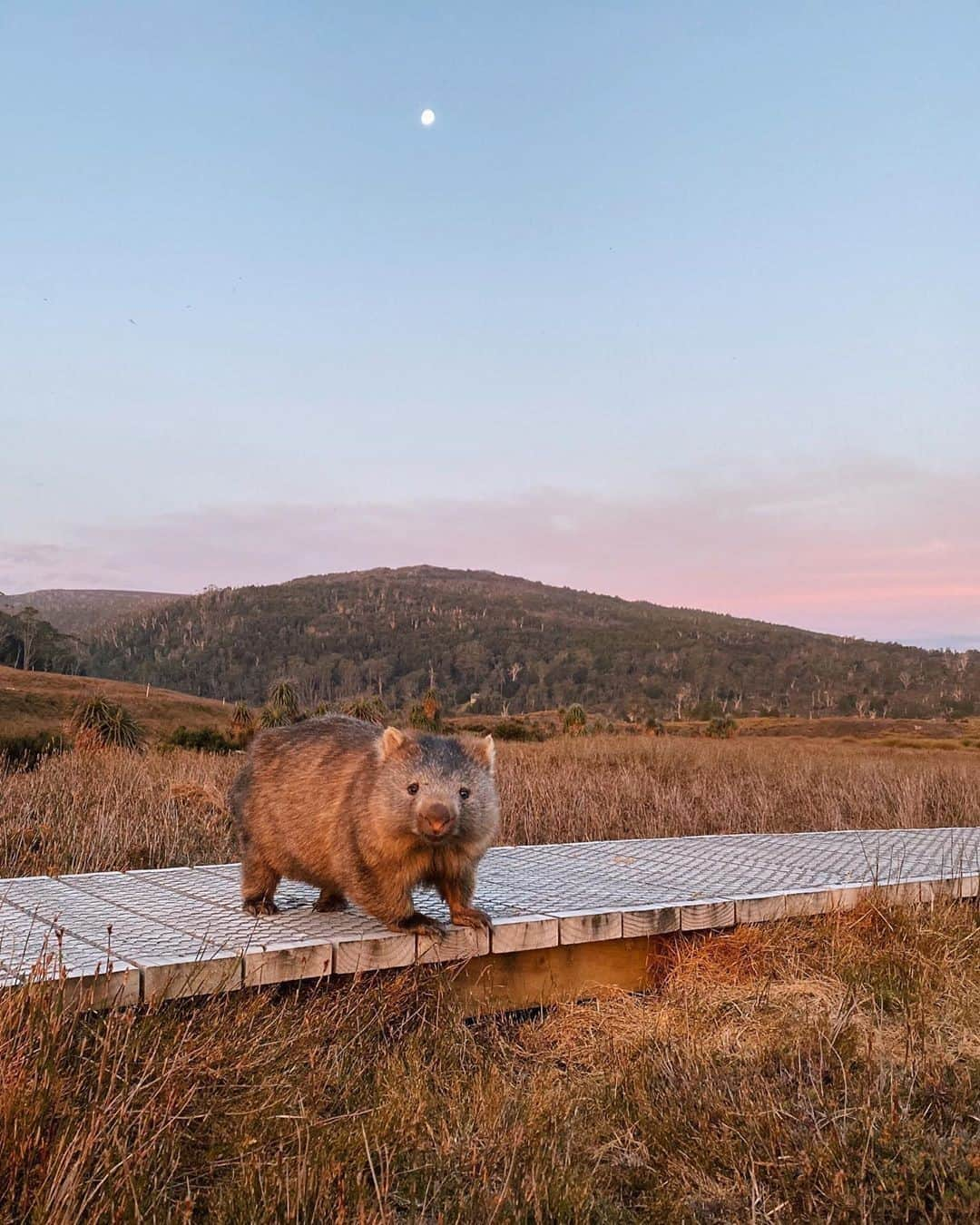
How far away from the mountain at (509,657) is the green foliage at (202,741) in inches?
1043

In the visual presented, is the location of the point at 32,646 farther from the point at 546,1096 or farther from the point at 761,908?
the point at 546,1096

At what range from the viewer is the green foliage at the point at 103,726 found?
2131cm

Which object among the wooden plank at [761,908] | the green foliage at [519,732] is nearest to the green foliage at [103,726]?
the green foliage at [519,732]

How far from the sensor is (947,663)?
86688mm

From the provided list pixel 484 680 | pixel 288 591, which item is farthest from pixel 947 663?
pixel 288 591

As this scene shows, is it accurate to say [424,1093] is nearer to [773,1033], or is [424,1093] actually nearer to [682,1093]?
[682,1093]

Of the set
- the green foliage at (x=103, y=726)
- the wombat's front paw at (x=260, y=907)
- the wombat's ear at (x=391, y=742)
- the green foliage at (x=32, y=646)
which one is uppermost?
the green foliage at (x=32, y=646)

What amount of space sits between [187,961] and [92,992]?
432 millimetres

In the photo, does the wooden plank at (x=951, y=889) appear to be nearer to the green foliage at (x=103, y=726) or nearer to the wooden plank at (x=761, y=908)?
the wooden plank at (x=761, y=908)

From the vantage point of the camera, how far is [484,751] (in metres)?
5.17

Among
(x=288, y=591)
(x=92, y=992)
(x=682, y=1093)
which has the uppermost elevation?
(x=288, y=591)

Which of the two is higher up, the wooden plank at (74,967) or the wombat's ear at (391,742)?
the wombat's ear at (391,742)

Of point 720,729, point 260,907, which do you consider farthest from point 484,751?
point 720,729

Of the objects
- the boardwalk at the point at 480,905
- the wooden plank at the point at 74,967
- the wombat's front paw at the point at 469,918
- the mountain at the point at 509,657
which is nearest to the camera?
the wooden plank at the point at 74,967
